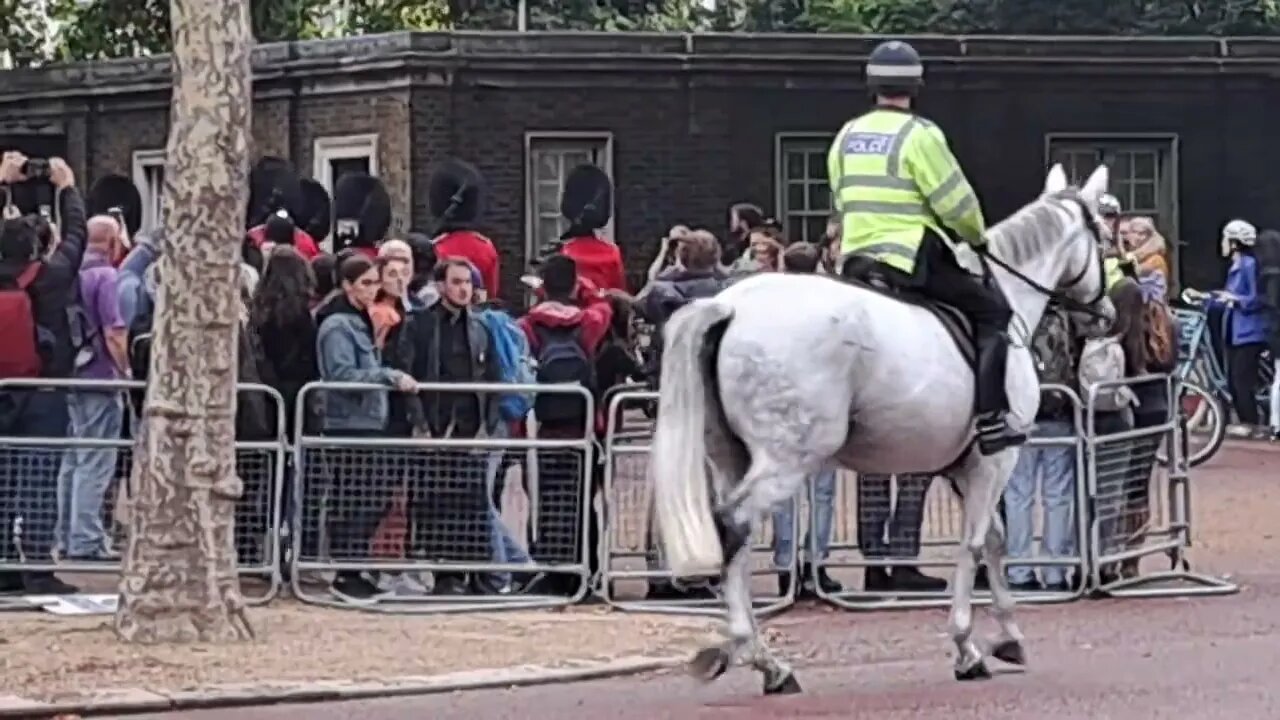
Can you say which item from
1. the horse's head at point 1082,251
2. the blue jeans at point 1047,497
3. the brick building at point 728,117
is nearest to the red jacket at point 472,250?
the blue jeans at point 1047,497

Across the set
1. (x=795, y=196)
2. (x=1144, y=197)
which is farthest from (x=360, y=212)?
(x=1144, y=197)

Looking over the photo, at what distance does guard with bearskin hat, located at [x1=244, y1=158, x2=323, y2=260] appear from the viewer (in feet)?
62.3

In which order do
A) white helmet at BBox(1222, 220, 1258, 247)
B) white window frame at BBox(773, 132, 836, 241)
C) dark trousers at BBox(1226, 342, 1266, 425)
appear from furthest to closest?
white window frame at BBox(773, 132, 836, 241) → dark trousers at BBox(1226, 342, 1266, 425) → white helmet at BBox(1222, 220, 1258, 247)

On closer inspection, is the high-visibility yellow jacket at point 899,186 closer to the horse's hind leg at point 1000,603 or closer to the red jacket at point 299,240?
the horse's hind leg at point 1000,603

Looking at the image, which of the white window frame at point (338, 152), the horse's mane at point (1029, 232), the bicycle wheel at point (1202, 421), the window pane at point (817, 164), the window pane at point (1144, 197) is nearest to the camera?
the horse's mane at point (1029, 232)

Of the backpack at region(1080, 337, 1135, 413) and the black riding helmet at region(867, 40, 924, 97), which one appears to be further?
the backpack at region(1080, 337, 1135, 413)

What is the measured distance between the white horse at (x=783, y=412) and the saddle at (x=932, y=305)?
0.11 feet

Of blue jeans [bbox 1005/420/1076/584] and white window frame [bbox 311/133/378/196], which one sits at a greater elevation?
white window frame [bbox 311/133/378/196]

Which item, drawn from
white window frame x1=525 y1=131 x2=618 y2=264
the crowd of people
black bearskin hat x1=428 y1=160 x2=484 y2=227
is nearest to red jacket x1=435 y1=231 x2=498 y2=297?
black bearskin hat x1=428 y1=160 x2=484 y2=227

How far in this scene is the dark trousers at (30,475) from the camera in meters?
15.9

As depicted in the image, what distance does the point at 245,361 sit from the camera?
1612 cm

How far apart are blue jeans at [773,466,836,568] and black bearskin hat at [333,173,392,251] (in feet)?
16.6

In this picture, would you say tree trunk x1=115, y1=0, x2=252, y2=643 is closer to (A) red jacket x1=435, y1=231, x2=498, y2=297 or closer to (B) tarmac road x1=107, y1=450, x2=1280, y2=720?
(B) tarmac road x1=107, y1=450, x2=1280, y2=720

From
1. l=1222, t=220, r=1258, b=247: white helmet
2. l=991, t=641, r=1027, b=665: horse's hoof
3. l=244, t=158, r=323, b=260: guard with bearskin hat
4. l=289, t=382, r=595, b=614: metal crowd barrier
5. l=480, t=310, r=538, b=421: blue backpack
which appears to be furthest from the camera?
l=1222, t=220, r=1258, b=247: white helmet
